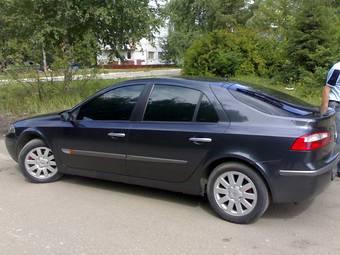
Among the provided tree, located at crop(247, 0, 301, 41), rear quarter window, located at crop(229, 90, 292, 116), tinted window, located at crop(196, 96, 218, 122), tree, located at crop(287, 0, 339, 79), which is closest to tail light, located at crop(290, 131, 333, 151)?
rear quarter window, located at crop(229, 90, 292, 116)

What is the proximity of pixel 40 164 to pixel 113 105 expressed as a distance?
4.79ft

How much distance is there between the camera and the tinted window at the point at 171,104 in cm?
445

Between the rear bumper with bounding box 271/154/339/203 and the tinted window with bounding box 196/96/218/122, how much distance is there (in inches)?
35.8

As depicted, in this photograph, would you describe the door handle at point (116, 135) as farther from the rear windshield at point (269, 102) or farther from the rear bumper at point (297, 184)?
the rear bumper at point (297, 184)

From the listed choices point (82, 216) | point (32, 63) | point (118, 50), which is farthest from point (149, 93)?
point (118, 50)

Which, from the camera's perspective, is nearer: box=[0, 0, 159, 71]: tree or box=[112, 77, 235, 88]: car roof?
box=[112, 77, 235, 88]: car roof

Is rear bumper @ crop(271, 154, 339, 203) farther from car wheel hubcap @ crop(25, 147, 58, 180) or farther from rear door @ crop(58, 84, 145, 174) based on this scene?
car wheel hubcap @ crop(25, 147, 58, 180)

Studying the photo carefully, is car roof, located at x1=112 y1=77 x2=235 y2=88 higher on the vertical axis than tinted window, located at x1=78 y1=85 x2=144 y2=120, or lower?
higher

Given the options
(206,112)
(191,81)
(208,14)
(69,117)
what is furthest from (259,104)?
(208,14)

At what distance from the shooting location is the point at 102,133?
4.94 meters

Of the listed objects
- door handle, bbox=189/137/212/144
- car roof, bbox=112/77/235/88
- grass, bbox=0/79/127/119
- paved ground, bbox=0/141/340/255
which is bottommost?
paved ground, bbox=0/141/340/255

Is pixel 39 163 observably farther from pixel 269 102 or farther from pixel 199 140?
pixel 269 102

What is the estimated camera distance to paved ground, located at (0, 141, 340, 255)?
3.64m

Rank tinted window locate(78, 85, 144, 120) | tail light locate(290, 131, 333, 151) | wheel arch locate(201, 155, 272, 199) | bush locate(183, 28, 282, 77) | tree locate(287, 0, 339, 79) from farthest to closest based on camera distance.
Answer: bush locate(183, 28, 282, 77), tree locate(287, 0, 339, 79), tinted window locate(78, 85, 144, 120), wheel arch locate(201, 155, 272, 199), tail light locate(290, 131, 333, 151)
